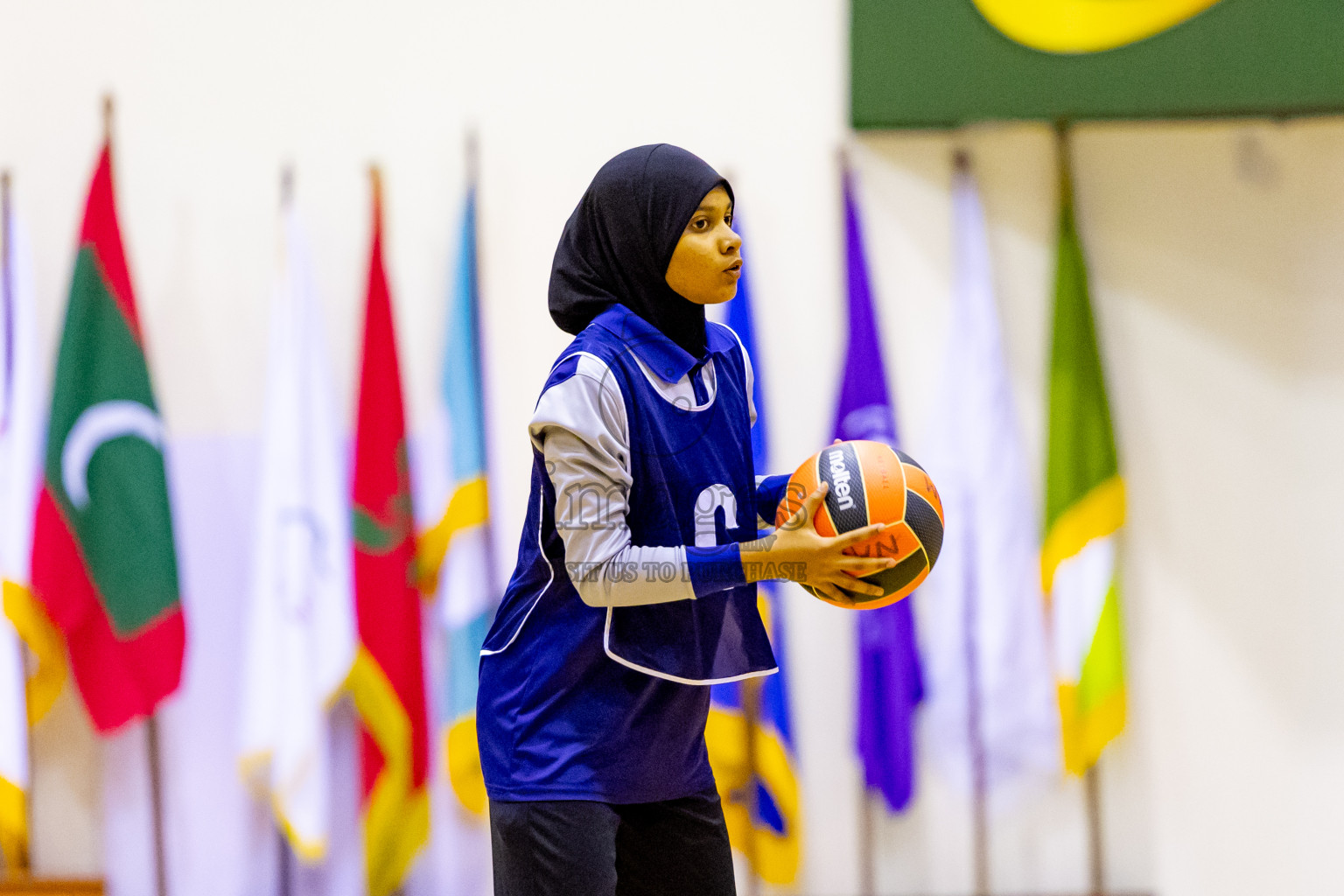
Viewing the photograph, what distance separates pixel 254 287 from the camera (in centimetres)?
286

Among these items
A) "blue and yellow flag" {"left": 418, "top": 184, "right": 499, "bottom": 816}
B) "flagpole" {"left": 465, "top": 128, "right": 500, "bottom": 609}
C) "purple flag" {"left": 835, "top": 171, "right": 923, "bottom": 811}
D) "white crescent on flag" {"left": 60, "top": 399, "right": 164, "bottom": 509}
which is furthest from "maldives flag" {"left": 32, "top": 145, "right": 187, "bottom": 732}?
"purple flag" {"left": 835, "top": 171, "right": 923, "bottom": 811}

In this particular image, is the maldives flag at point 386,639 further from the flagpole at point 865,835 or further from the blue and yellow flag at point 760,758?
the flagpole at point 865,835

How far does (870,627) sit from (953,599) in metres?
0.23

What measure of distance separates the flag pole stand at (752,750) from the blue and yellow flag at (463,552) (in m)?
0.67

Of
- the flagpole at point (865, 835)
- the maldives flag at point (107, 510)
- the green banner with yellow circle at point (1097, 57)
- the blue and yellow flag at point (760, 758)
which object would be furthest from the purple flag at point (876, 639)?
the maldives flag at point (107, 510)

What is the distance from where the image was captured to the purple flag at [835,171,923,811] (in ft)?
8.90

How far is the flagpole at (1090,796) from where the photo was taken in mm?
2785

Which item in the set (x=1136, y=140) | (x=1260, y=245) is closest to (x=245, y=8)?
(x=1136, y=140)

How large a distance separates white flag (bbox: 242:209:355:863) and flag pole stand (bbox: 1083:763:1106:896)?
1919 mm

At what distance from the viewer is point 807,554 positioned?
1360 mm

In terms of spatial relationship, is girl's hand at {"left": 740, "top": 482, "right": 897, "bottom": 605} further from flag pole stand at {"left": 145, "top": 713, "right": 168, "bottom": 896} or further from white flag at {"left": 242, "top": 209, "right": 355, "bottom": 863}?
flag pole stand at {"left": 145, "top": 713, "right": 168, "bottom": 896}

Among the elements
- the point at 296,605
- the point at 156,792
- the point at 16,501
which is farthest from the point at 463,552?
the point at 16,501

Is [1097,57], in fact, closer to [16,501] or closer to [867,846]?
[867,846]

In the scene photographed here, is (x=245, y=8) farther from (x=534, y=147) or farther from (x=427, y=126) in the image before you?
(x=534, y=147)
